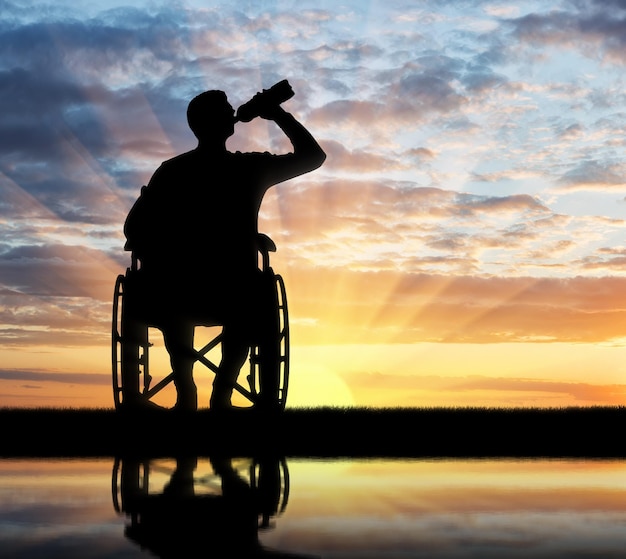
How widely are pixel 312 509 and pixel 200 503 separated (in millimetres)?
557

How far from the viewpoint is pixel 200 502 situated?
16.5ft

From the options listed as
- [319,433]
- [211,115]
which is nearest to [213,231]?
[211,115]

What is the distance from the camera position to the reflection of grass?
28.0ft

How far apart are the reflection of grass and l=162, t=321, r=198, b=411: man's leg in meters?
0.17

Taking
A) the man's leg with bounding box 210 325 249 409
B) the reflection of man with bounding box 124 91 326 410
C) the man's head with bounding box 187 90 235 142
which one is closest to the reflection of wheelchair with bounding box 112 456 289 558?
the man's leg with bounding box 210 325 249 409

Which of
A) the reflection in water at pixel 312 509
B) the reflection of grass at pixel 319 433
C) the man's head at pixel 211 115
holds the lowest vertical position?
the reflection in water at pixel 312 509

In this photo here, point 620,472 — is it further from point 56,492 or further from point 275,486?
point 56,492

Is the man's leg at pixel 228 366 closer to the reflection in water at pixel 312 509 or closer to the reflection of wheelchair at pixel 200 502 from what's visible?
the reflection of wheelchair at pixel 200 502

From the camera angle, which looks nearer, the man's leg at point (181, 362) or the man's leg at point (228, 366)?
the man's leg at point (228, 366)

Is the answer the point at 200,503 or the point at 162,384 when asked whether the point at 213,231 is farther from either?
the point at 200,503

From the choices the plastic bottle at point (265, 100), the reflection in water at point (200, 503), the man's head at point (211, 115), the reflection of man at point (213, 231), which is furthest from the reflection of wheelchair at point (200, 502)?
Answer: the plastic bottle at point (265, 100)

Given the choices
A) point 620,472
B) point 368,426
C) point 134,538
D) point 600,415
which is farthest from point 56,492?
point 600,415

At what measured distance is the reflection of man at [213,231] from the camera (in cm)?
835

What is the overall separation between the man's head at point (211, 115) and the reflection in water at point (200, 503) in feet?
9.03
